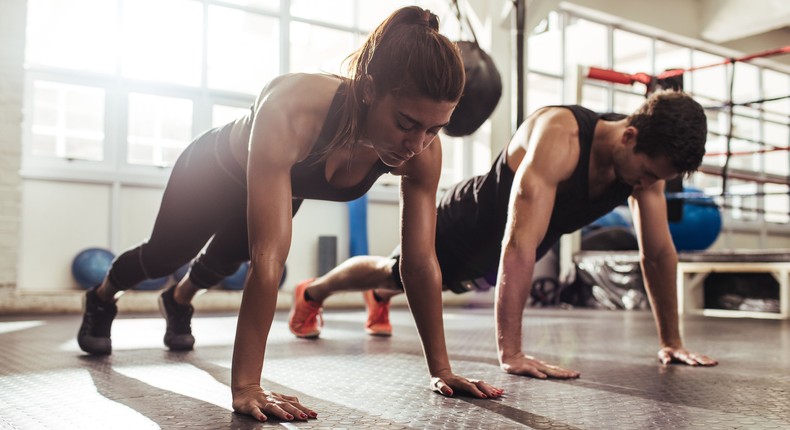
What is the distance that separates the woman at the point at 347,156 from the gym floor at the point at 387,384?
120 millimetres

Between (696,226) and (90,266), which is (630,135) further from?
(696,226)

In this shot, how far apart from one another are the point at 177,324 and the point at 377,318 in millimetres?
872

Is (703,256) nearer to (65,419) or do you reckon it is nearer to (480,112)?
(480,112)

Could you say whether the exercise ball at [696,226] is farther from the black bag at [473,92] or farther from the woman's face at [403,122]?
the woman's face at [403,122]

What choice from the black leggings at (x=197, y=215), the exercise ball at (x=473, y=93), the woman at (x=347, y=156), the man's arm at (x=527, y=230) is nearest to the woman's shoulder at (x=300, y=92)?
the woman at (x=347, y=156)

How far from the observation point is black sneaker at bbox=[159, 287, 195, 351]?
7.36ft

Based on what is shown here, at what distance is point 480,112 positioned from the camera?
3.63 meters

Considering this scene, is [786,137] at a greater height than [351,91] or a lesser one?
greater

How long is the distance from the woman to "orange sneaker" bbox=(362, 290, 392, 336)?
1.23 m

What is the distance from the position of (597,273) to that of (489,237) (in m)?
3.20

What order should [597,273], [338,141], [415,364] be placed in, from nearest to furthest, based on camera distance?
1. [338,141]
2. [415,364]
3. [597,273]

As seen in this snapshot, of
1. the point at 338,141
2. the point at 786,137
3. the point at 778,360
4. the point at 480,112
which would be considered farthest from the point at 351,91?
the point at 786,137

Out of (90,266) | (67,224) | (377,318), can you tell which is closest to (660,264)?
(377,318)

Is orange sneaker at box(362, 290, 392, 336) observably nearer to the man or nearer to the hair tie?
the man
